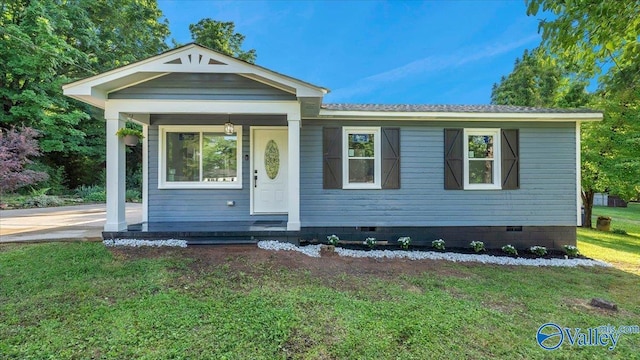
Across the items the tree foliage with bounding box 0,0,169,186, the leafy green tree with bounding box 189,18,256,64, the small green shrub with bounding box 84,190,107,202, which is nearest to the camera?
the tree foliage with bounding box 0,0,169,186

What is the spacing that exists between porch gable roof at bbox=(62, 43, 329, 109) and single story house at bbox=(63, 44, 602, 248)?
0.97 m

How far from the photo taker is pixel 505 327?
9.79 feet

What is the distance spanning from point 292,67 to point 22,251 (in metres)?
24.4

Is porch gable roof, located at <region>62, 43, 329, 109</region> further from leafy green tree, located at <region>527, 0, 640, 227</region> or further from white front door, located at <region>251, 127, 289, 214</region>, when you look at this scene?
leafy green tree, located at <region>527, 0, 640, 227</region>

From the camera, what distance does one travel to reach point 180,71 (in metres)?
4.92

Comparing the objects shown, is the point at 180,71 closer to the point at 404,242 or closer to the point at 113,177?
the point at 113,177

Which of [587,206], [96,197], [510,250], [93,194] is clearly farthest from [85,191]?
[587,206]

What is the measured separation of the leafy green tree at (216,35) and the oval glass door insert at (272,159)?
43.0 feet

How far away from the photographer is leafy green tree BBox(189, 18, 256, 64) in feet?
58.3

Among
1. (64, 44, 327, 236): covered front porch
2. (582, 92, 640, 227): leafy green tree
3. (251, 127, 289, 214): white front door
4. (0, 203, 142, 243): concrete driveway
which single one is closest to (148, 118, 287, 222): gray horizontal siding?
(64, 44, 327, 236): covered front porch

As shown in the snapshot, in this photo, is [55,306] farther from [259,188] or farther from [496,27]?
[496,27]

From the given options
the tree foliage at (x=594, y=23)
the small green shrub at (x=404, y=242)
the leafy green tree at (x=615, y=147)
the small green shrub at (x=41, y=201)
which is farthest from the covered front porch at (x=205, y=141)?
the leafy green tree at (x=615, y=147)

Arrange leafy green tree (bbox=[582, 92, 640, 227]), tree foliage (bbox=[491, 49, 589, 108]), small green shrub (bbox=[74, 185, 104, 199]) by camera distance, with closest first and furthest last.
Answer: leafy green tree (bbox=[582, 92, 640, 227]) → small green shrub (bbox=[74, 185, 104, 199]) → tree foliage (bbox=[491, 49, 589, 108])

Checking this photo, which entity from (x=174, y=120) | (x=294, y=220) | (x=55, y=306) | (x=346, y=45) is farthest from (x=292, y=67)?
(x=55, y=306)
